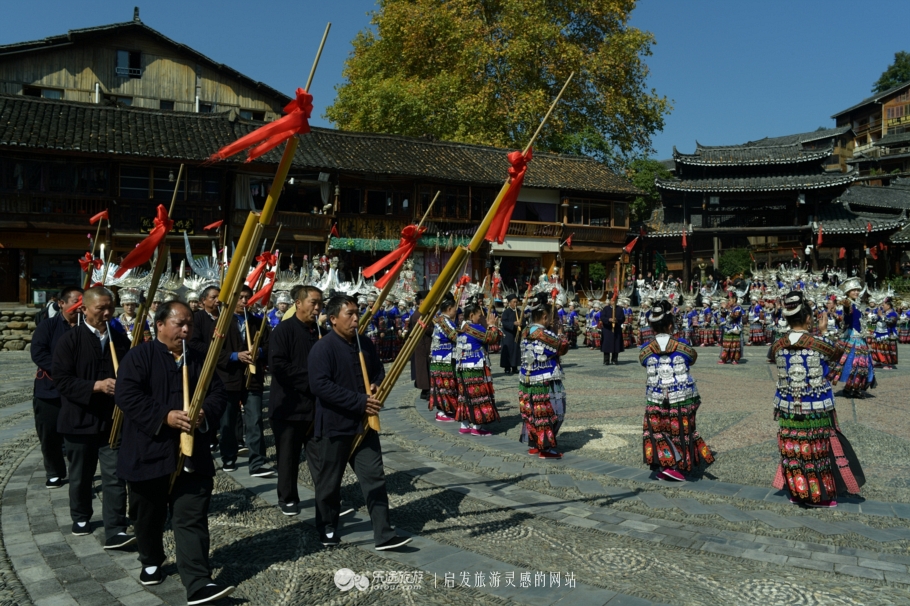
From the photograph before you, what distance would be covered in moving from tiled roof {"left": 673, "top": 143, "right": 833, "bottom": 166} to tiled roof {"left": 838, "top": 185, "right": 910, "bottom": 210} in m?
4.29

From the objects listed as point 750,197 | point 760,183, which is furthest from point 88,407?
point 750,197

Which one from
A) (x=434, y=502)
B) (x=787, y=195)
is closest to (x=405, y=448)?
(x=434, y=502)

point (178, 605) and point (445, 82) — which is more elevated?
point (445, 82)

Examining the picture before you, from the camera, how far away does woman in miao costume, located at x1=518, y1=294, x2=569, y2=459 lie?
28.5ft

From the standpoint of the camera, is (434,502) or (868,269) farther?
(868,269)

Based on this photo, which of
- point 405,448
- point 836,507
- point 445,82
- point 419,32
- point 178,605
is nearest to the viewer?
point 178,605

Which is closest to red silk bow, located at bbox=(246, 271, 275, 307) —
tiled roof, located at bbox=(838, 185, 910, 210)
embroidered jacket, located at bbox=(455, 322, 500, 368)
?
embroidered jacket, located at bbox=(455, 322, 500, 368)

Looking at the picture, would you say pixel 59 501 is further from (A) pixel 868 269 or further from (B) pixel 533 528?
(A) pixel 868 269

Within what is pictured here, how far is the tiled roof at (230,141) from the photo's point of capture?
81.3ft

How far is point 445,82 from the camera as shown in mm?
35031

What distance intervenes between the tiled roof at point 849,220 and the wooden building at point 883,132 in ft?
53.2

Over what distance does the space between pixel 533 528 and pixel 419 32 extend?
35.2 meters

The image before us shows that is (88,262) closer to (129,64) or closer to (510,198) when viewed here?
Result: (510,198)

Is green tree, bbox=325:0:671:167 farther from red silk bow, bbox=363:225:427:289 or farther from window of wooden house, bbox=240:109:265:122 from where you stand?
red silk bow, bbox=363:225:427:289
